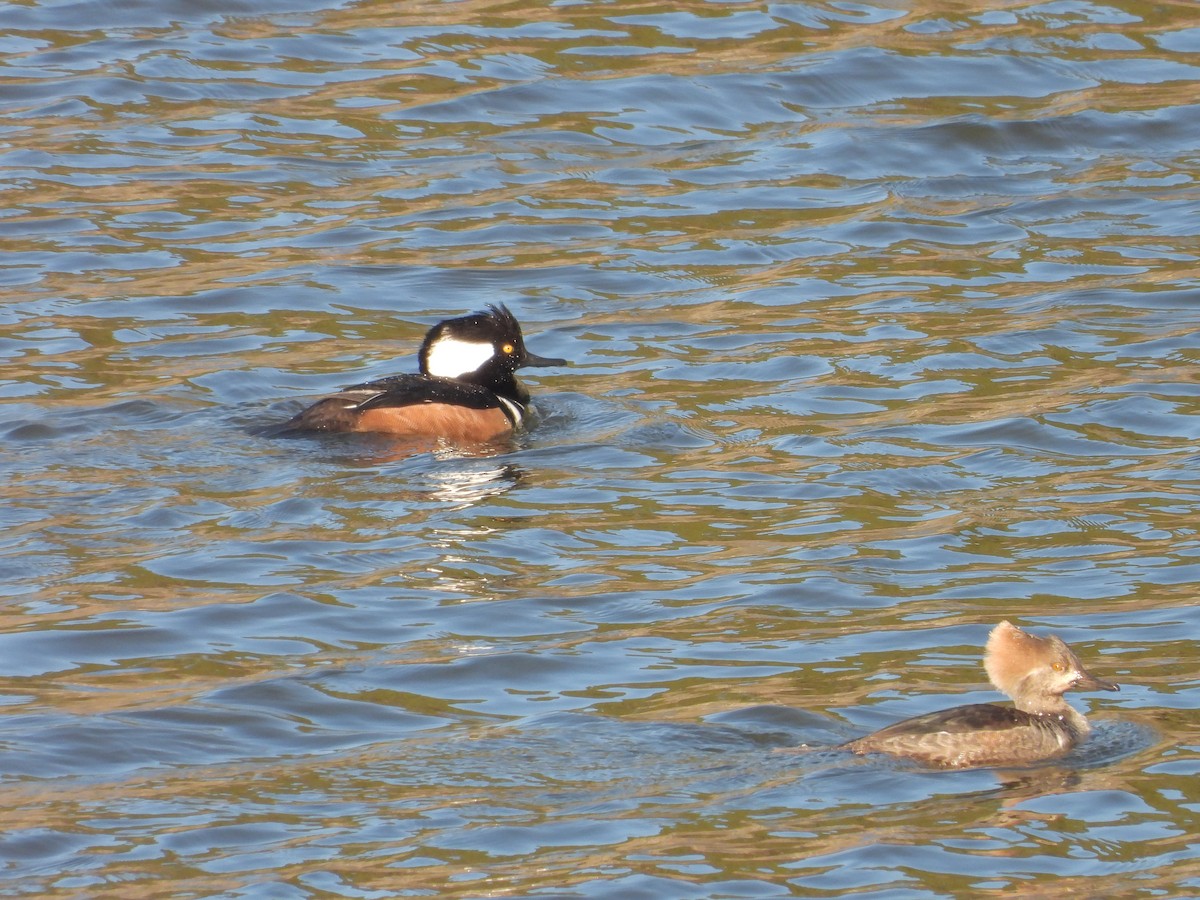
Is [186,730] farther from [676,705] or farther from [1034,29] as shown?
[1034,29]

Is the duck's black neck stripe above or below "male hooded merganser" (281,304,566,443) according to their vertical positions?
below

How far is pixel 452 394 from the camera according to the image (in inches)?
464

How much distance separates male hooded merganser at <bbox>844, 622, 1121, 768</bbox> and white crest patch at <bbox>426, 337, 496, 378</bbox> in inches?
207

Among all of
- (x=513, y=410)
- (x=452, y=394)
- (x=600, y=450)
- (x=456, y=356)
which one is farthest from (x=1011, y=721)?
(x=456, y=356)

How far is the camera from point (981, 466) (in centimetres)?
1035

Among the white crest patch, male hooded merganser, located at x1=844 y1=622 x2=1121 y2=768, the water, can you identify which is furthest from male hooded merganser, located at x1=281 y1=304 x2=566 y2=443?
male hooded merganser, located at x1=844 y1=622 x2=1121 y2=768

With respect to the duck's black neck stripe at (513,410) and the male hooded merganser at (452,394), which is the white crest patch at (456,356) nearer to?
the male hooded merganser at (452,394)

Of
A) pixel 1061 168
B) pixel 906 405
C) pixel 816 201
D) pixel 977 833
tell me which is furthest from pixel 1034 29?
pixel 977 833

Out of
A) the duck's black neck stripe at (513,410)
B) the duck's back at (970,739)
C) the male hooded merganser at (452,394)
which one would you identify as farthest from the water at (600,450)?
the duck's black neck stripe at (513,410)

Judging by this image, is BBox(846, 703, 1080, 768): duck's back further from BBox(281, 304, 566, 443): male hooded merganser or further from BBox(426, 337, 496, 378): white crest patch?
BBox(426, 337, 496, 378): white crest patch

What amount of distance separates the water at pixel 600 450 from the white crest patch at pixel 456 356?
0.47m

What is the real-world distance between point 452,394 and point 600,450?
114cm

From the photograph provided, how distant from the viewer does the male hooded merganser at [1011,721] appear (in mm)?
6918

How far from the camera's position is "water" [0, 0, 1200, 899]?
6.62 metres
